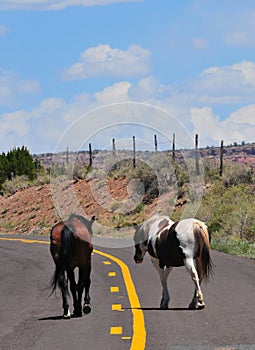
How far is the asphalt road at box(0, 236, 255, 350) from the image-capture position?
31.8 ft

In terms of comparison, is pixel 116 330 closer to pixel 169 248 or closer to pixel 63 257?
pixel 63 257

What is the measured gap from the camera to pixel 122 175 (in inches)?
2183

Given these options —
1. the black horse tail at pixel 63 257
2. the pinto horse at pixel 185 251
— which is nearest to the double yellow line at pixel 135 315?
the pinto horse at pixel 185 251

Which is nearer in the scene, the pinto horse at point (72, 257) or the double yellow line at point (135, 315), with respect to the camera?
the double yellow line at point (135, 315)

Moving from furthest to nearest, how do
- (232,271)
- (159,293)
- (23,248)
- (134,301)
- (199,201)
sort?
(199,201) < (23,248) < (232,271) < (159,293) < (134,301)

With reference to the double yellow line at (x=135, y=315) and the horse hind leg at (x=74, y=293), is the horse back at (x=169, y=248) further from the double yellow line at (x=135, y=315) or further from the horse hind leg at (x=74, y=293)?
the horse hind leg at (x=74, y=293)

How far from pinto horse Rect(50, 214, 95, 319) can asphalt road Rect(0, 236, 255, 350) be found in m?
0.33

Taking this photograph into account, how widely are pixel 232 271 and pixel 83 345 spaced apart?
851 cm

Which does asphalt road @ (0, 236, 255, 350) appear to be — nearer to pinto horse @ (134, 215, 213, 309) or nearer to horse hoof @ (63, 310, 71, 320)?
horse hoof @ (63, 310, 71, 320)

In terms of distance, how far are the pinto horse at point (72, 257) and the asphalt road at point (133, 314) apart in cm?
33

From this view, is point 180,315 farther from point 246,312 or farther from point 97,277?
point 97,277

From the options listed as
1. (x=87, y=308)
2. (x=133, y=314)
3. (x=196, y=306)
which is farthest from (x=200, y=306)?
(x=87, y=308)

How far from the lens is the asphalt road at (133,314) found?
969 centimetres

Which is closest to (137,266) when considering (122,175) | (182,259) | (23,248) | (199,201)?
(182,259)
